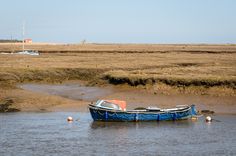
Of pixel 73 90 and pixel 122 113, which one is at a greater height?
pixel 122 113

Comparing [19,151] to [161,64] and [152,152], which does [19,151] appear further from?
[161,64]

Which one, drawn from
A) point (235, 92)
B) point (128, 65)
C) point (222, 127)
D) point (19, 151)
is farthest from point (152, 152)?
point (128, 65)

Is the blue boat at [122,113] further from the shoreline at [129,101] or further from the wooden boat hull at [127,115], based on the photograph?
the shoreline at [129,101]

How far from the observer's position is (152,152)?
26.8 m

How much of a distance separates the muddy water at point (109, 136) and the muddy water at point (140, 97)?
331 centimetres

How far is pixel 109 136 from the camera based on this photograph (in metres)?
31.1

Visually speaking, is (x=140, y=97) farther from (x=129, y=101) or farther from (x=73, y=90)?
(x=73, y=90)

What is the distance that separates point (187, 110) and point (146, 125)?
3.37 meters

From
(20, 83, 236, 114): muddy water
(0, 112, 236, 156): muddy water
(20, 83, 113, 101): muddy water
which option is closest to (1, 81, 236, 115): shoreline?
(20, 83, 236, 114): muddy water

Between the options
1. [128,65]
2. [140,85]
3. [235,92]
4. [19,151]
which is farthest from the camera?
[128,65]

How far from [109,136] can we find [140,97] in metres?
12.8

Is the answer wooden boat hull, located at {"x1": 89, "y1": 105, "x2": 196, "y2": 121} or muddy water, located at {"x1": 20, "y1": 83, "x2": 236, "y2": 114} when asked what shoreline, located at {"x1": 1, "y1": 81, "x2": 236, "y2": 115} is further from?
wooden boat hull, located at {"x1": 89, "y1": 105, "x2": 196, "y2": 121}

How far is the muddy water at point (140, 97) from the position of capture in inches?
1609

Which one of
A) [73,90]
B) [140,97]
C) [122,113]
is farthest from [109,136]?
[73,90]
